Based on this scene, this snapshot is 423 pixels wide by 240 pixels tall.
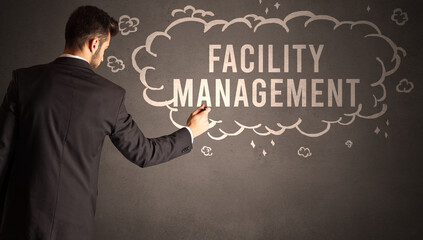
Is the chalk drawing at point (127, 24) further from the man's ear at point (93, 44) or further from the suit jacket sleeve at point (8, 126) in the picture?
the suit jacket sleeve at point (8, 126)

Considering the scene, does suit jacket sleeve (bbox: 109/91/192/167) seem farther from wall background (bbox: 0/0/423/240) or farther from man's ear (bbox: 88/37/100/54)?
wall background (bbox: 0/0/423/240)

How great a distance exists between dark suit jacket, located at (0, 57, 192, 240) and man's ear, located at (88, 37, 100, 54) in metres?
0.09

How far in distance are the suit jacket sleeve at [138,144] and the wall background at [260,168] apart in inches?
51.3

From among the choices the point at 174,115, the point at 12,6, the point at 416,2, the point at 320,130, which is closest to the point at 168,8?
the point at 174,115

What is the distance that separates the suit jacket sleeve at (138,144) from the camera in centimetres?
161

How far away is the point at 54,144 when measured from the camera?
1.46 m

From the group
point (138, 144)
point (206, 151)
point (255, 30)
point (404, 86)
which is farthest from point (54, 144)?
point (404, 86)

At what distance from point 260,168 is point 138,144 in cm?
152

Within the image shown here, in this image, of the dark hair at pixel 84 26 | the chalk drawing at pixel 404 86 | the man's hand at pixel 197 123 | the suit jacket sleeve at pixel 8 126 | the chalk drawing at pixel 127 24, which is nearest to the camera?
the suit jacket sleeve at pixel 8 126

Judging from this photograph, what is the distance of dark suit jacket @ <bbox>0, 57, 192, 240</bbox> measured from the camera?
4.74ft

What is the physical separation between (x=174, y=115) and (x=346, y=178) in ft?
4.40

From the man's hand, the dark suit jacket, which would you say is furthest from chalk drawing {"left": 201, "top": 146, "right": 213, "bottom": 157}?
the dark suit jacket

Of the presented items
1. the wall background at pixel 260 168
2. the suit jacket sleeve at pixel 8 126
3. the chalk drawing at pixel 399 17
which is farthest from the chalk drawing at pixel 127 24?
the chalk drawing at pixel 399 17

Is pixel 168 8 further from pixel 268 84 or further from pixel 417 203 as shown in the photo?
pixel 417 203
